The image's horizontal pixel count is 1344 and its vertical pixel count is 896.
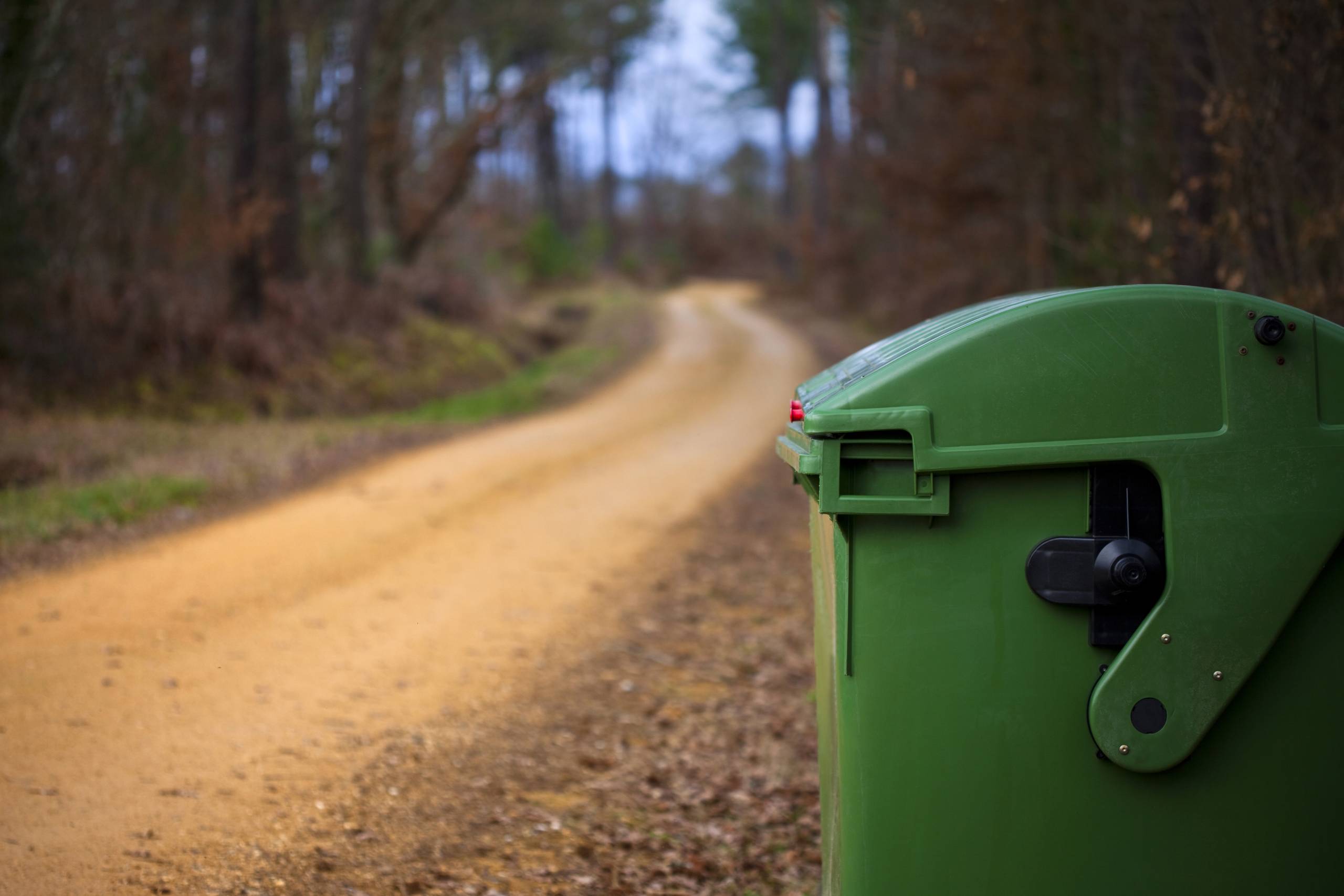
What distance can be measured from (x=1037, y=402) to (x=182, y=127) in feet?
53.6

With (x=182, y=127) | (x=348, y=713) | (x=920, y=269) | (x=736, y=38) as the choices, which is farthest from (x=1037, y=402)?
(x=736, y=38)

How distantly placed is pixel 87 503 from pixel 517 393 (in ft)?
33.3

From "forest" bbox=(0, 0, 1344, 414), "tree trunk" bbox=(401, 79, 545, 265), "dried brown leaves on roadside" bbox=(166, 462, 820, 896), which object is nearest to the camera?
"dried brown leaves on roadside" bbox=(166, 462, 820, 896)

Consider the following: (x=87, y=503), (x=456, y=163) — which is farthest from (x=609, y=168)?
(x=87, y=503)

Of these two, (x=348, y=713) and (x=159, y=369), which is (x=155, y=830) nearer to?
(x=348, y=713)

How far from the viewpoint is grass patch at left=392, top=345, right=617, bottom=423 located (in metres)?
16.2

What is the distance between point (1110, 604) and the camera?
8.52 feet

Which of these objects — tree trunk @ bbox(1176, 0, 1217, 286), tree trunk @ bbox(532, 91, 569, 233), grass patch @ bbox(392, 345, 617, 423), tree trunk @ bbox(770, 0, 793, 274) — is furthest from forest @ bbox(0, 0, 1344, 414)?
tree trunk @ bbox(532, 91, 569, 233)

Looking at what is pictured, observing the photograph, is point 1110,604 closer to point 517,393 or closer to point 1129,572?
point 1129,572

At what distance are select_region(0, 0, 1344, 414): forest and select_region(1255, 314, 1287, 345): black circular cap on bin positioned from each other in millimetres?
4010

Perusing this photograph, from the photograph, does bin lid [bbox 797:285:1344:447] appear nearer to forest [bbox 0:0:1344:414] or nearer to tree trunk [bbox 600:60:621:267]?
forest [bbox 0:0:1344:414]

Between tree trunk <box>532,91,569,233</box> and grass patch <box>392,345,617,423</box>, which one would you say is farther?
tree trunk <box>532,91,569,233</box>

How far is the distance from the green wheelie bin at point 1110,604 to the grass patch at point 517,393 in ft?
42.9

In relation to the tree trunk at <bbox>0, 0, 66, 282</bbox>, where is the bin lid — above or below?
below
